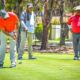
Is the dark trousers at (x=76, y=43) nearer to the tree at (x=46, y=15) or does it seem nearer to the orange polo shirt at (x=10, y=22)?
the orange polo shirt at (x=10, y=22)

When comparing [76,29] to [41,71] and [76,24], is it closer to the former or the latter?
[76,24]

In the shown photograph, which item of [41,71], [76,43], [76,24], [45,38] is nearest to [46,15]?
[45,38]

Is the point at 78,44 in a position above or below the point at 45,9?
below

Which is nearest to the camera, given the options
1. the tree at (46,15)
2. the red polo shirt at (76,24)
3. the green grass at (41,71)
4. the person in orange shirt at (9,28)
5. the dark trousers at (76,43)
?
the green grass at (41,71)

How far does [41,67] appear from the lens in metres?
12.2

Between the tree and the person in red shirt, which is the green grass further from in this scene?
the tree

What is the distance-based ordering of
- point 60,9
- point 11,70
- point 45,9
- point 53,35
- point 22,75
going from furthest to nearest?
point 53,35, point 60,9, point 45,9, point 11,70, point 22,75

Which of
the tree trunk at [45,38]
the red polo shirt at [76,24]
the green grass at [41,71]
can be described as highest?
the red polo shirt at [76,24]

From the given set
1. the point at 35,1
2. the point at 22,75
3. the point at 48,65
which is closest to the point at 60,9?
the point at 35,1

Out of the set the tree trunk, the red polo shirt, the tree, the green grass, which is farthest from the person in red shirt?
the tree trunk

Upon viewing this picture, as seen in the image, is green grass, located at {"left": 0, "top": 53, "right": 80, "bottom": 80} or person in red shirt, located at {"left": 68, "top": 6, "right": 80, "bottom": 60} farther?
person in red shirt, located at {"left": 68, "top": 6, "right": 80, "bottom": 60}

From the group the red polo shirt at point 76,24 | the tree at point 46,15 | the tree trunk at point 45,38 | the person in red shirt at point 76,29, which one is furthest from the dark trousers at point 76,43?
the tree trunk at point 45,38

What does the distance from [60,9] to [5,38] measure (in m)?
17.4

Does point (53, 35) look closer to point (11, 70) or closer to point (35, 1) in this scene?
point (35, 1)
